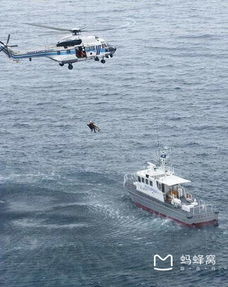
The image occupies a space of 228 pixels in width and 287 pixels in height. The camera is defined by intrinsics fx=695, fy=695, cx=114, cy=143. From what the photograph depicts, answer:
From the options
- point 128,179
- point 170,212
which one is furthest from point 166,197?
point 128,179

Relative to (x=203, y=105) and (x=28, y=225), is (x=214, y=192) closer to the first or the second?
(x=28, y=225)

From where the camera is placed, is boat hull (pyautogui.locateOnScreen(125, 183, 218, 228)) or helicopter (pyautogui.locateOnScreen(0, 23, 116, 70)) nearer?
boat hull (pyautogui.locateOnScreen(125, 183, 218, 228))

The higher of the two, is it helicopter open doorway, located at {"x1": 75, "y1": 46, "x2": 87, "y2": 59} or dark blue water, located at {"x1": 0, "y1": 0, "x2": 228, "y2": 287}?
helicopter open doorway, located at {"x1": 75, "y1": 46, "x2": 87, "y2": 59}

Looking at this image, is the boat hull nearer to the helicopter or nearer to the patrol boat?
the patrol boat

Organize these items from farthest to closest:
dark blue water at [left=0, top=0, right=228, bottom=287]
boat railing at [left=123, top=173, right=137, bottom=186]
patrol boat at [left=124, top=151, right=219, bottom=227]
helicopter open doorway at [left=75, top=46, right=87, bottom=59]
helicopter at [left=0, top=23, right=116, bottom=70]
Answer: boat railing at [left=123, top=173, right=137, bottom=186], helicopter at [left=0, top=23, right=116, bottom=70], helicopter open doorway at [left=75, top=46, right=87, bottom=59], patrol boat at [left=124, top=151, right=219, bottom=227], dark blue water at [left=0, top=0, right=228, bottom=287]

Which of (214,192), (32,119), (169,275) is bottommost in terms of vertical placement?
(169,275)

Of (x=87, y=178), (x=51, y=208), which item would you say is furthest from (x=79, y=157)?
(x=51, y=208)

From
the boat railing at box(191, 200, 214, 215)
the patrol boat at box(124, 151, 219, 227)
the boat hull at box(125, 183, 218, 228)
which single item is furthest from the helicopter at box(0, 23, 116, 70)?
the boat railing at box(191, 200, 214, 215)
